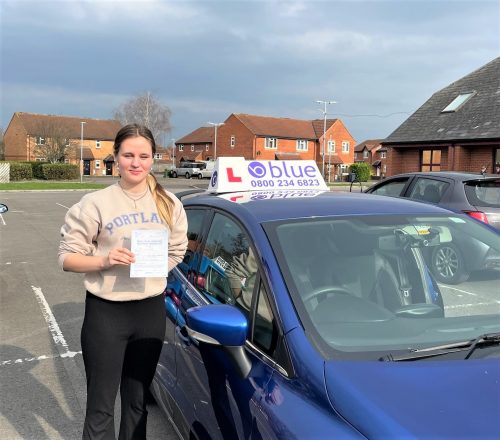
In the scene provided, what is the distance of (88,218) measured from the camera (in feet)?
7.59

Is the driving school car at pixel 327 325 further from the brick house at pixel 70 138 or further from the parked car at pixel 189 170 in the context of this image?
the brick house at pixel 70 138

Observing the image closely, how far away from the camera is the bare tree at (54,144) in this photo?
184ft

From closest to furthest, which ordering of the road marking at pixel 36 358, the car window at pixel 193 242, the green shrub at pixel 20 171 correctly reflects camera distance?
the car window at pixel 193 242
the road marking at pixel 36 358
the green shrub at pixel 20 171

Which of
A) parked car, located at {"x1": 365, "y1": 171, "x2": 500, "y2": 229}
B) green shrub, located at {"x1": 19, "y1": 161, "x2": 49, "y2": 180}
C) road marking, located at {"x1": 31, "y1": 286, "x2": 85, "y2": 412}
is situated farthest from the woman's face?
green shrub, located at {"x1": 19, "y1": 161, "x2": 49, "y2": 180}

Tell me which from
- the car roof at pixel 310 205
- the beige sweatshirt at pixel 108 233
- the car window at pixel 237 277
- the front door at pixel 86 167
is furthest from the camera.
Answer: the front door at pixel 86 167

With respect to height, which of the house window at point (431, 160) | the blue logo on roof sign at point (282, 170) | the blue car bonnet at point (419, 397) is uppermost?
the house window at point (431, 160)

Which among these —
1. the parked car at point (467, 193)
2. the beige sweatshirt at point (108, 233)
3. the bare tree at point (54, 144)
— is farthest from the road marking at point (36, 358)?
the bare tree at point (54, 144)

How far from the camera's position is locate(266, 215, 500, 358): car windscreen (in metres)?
2.02

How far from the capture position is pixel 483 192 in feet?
23.1

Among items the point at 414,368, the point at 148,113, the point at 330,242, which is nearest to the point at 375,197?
the point at 330,242

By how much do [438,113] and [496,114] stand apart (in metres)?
3.21

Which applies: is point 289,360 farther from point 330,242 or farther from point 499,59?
point 499,59

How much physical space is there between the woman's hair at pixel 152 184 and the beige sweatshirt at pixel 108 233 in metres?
0.06

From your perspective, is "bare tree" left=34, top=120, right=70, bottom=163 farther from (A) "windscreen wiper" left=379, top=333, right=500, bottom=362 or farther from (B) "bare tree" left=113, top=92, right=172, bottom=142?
(A) "windscreen wiper" left=379, top=333, right=500, bottom=362
